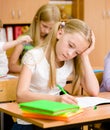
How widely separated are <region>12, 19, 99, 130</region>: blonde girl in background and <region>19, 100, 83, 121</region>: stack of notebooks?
364mm

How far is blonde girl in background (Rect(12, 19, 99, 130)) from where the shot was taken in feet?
6.85

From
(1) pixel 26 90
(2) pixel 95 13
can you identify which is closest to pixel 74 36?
(1) pixel 26 90

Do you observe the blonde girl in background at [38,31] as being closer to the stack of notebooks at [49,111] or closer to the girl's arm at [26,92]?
the girl's arm at [26,92]

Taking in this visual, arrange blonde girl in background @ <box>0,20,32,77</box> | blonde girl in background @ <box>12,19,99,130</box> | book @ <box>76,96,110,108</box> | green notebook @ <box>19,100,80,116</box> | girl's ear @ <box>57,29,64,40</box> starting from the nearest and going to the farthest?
green notebook @ <box>19,100,80,116</box>
book @ <box>76,96,110,108</box>
blonde girl in background @ <box>12,19,99,130</box>
girl's ear @ <box>57,29,64,40</box>
blonde girl in background @ <box>0,20,32,77</box>

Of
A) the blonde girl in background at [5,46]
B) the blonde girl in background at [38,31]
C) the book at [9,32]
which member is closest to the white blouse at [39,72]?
the blonde girl in background at [5,46]

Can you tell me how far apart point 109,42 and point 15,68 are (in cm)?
243

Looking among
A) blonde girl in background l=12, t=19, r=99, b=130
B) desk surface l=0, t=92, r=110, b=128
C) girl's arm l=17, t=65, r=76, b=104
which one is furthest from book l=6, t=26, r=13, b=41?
desk surface l=0, t=92, r=110, b=128

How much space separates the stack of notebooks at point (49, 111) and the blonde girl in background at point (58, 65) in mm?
364

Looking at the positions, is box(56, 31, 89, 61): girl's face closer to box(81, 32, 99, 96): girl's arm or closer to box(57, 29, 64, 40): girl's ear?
box(57, 29, 64, 40): girl's ear

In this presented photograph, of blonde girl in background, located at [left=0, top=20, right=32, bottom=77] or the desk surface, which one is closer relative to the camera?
the desk surface

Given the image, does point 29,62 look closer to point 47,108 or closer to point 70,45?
point 70,45

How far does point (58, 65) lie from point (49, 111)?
0.83 metres

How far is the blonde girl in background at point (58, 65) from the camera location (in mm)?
2088

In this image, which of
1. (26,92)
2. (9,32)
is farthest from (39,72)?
(9,32)
